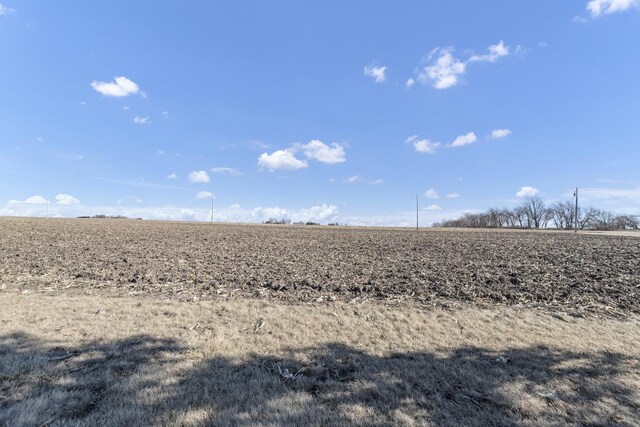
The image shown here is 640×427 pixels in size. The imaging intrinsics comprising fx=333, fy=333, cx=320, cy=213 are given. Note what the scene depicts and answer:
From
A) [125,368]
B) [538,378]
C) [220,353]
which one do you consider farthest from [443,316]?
[125,368]

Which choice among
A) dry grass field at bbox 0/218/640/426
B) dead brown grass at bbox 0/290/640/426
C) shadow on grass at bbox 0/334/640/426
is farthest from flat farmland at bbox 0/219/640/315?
shadow on grass at bbox 0/334/640/426

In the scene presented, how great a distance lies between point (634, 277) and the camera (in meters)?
10.7

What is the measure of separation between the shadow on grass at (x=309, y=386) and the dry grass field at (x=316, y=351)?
2cm

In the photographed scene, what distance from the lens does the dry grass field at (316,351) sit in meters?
3.43

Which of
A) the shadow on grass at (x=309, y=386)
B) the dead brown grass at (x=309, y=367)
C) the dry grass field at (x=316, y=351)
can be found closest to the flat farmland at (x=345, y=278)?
the dry grass field at (x=316, y=351)

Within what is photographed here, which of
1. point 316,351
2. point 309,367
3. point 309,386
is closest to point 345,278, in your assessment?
point 316,351

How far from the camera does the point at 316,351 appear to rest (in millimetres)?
4957

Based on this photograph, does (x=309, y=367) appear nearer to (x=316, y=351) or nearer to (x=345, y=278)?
(x=316, y=351)

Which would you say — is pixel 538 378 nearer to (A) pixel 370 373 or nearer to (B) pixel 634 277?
(A) pixel 370 373

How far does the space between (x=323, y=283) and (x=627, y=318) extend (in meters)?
7.00

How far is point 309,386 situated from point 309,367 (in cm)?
51

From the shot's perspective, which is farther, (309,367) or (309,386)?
(309,367)

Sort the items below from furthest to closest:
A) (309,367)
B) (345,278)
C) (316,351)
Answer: (345,278)
(316,351)
(309,367)

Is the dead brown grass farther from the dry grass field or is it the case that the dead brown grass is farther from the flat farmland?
the flat farmland
